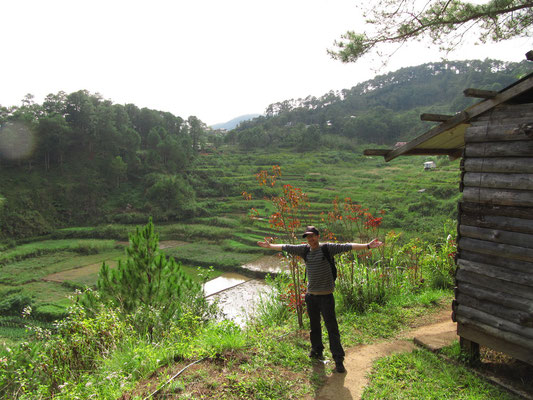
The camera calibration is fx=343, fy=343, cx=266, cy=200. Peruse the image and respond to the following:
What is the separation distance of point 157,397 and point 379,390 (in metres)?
1.82

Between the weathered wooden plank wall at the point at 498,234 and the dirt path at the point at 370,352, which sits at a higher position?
the weathered wooden plank wall at the point at 498,234

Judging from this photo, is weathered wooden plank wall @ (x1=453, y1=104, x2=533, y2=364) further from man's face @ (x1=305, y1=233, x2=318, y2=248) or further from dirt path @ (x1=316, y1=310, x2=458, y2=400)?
man's face @ (x1=305, y1=233, x2=318, y2=248)

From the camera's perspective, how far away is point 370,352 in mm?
3680

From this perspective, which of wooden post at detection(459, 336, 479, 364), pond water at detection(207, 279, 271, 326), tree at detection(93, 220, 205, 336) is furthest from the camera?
pond water at detection(207, 279, 271, 326)

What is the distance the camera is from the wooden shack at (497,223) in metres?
2.83

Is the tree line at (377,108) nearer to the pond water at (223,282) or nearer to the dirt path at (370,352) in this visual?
the pond water at (223,282)

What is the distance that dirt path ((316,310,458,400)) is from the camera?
2.91 m

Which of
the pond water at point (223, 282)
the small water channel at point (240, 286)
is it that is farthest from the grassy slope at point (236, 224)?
the small water channel at point (240, 286)

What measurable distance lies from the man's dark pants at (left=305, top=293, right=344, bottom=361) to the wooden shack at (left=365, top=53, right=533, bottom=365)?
49.8 inches

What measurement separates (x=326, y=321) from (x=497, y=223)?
5.79ft

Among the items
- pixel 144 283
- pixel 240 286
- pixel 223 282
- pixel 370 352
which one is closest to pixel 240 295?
pixel 240 286

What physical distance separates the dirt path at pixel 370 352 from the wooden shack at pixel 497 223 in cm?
52

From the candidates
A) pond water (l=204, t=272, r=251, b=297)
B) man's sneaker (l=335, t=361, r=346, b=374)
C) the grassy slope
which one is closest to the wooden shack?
man's sneaker (l=335, t=361, r=346, b=374)

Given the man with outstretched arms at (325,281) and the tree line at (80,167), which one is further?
the tree line at (80,167)
